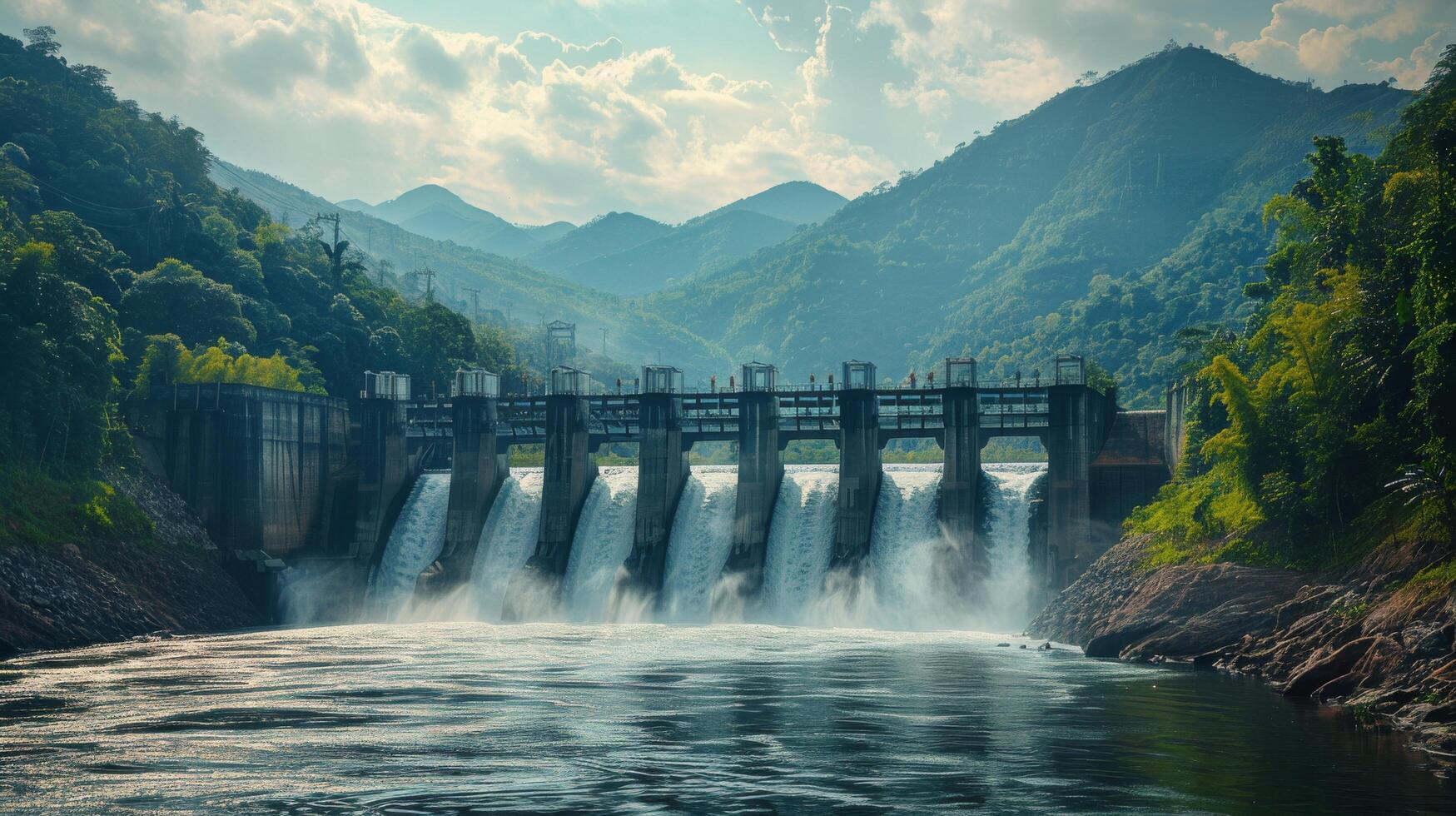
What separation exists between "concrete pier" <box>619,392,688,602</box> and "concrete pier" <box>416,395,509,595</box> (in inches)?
420

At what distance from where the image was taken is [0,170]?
401 feet

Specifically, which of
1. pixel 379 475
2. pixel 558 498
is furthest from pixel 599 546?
pixel 379 475

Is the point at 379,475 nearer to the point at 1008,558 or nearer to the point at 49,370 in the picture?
the point at 49,370

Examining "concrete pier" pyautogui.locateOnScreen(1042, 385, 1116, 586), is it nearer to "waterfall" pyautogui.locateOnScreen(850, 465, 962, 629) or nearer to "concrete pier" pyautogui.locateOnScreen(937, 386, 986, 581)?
"concrete pier" pyautogui.locateOnScreen(937, 386, 986, 581)

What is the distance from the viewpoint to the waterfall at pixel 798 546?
265 feet

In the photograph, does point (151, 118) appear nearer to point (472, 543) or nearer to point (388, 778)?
point (472, 543)

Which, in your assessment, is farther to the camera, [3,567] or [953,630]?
[953,630]

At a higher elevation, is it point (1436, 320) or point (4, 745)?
point (1436, 320)

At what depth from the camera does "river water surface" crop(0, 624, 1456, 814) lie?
32406mm

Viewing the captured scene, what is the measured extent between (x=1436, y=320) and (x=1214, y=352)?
37878 millimetres

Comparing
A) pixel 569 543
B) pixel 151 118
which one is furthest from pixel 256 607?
pixel 151 118

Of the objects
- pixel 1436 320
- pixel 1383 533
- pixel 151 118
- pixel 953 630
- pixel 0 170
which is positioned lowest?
pixel 953 630

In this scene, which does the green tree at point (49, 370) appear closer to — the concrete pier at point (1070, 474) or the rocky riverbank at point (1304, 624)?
the rocky riverbank at point (1304, 624)

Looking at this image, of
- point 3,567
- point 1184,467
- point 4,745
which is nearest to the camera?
point 4,745
